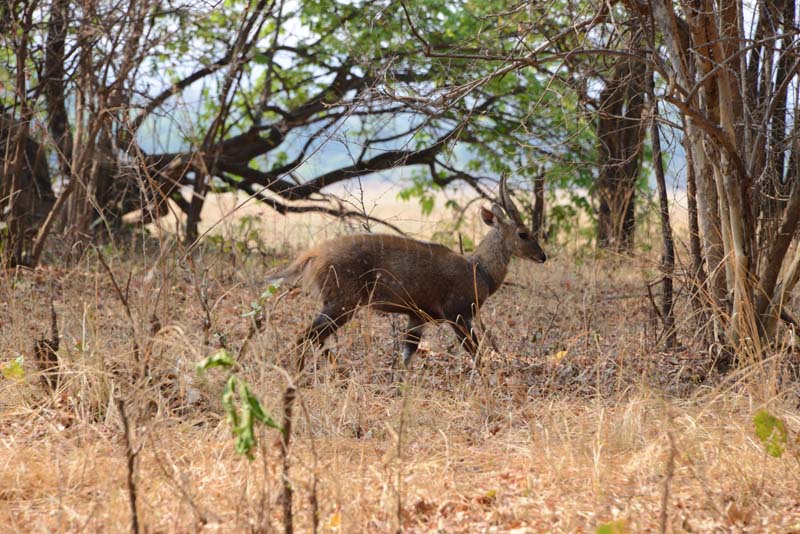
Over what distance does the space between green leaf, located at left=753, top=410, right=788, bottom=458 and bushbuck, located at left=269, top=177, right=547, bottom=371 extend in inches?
116

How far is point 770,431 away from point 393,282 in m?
3.73

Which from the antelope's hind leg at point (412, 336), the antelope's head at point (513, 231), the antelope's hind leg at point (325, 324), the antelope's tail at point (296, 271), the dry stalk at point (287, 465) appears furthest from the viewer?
the antelope's head at point (513, 231)

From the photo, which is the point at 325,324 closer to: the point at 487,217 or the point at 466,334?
the point at 466,334

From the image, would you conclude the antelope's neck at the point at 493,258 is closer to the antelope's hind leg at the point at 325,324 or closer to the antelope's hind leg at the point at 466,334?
the antelope's hind leg at the point at 466,334

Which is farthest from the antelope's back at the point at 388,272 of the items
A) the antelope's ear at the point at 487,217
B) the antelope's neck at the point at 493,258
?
the antelope's ear at the point at 487,217

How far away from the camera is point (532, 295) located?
30.6 feet

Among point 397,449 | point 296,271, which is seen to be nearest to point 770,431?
point 397,449

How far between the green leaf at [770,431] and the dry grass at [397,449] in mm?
139

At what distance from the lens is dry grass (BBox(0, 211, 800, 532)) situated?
3846mm

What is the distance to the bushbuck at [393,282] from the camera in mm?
7133

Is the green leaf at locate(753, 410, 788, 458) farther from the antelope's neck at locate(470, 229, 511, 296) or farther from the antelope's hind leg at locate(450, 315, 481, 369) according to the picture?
the antelope's neck at locate(470, 229, 511, 296)

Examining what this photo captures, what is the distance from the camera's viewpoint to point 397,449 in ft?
12.6

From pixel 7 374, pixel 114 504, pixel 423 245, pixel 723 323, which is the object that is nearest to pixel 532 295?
pixel 423 245

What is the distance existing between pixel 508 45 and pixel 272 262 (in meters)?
4.20
